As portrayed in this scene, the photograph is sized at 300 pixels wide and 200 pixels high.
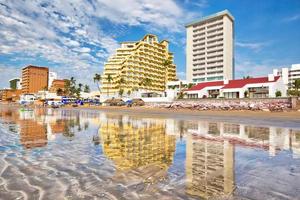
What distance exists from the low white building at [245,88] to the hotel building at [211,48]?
5453 cm

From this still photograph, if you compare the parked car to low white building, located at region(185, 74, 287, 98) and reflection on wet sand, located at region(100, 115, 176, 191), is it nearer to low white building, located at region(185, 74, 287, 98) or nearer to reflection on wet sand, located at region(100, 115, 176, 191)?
low white building, located at region(185, 74, 287, 98)

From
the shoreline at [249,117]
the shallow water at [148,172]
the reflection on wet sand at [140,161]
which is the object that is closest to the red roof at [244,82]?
the shoreline at [249,117]

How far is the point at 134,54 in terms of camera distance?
129 meters

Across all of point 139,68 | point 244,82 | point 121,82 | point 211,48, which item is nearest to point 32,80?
point 139,68

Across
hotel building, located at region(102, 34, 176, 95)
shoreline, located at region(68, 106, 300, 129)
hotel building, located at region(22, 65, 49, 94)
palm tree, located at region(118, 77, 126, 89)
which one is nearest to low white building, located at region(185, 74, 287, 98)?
shoreline, located at region(68, 106, 300, 129)

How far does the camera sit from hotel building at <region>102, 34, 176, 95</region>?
412 feet

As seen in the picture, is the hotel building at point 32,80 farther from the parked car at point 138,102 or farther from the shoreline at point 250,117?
the shoreline at point 250,117

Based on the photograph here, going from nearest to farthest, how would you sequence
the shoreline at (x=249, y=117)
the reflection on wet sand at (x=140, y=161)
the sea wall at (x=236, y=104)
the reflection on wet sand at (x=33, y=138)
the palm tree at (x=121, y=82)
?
the reflection on wet sand at (x=140, y=161)
the reflection on wet sand at (x=33, y=138)
the shoreline at (x=249, y=117)
the sea wall at (x=236, y=104)
the palm tree at (x=121, y=82)

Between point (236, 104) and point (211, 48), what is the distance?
8371 centimetres

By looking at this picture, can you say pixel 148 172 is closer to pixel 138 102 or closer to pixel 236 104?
pixel 236 104

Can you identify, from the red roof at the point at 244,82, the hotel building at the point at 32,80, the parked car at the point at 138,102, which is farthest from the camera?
the hotel building at the point at 32,80

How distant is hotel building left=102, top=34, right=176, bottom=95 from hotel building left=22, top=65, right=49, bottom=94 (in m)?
80.0

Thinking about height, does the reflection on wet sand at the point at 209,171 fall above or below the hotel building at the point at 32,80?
below

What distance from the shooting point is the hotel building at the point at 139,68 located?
412 feet
